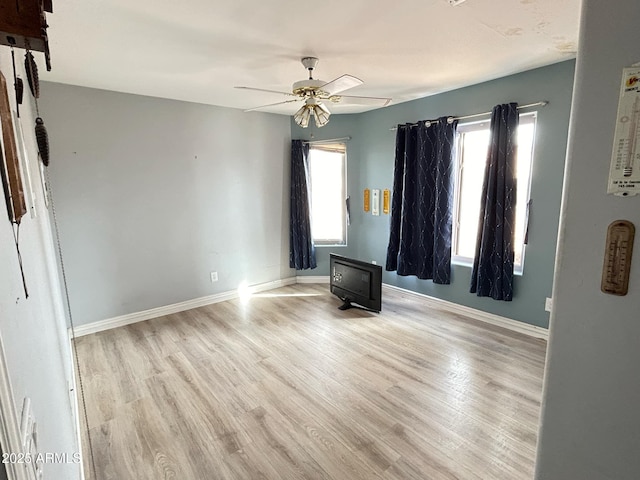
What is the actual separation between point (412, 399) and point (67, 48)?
11.3ft

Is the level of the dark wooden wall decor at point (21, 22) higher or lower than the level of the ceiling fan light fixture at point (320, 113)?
lower

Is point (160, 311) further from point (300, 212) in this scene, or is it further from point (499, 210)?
point (499, 210)

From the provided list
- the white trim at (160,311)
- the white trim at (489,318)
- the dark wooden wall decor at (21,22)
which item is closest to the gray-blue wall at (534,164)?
the white trim at (489,318)

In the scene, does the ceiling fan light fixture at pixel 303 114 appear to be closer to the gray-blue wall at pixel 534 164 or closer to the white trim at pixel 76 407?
the gray-blue wall at pixel 534 164

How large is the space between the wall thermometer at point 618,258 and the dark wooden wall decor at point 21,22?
1336mm

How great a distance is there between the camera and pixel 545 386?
0.88 metres

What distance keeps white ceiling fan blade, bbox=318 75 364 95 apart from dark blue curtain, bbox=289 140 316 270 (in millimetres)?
2229

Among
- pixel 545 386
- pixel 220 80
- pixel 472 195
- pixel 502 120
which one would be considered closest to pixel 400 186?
pixel 472 195

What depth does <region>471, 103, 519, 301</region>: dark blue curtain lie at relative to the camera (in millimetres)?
3029

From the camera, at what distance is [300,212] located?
464cm

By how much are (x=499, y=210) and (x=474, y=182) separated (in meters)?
0.58

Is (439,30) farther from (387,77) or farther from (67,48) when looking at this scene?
(67,48)

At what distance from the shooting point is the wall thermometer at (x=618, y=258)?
2.33 feet

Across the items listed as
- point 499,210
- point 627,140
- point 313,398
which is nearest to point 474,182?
point 499,210
